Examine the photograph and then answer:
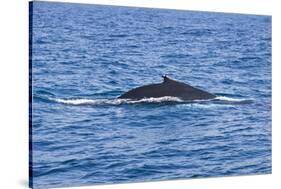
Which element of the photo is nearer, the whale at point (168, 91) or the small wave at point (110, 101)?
the small wave at point (110, 101)

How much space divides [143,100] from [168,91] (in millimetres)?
362

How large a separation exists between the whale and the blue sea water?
0.07 metres

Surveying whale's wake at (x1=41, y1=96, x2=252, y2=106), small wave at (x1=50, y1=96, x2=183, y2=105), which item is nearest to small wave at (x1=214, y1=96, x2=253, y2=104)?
whale's wake at (x1=41, y1=96, x2=252, y2=106)

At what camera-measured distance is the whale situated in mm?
9086

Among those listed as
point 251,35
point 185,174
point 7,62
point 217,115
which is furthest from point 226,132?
point 7,62

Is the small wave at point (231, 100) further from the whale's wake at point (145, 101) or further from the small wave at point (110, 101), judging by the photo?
the small wave at point (110, 101)

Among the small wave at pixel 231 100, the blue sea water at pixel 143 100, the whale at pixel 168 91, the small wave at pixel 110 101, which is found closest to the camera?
the blue sea water at pixel 143 100

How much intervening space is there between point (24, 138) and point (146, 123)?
1627 millimetres

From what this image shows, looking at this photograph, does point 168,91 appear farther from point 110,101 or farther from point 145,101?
point 110,101

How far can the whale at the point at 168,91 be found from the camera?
358 inches

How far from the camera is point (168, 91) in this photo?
30.4ft

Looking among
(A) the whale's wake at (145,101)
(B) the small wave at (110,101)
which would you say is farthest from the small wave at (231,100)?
(B) the small wave at (110,101)

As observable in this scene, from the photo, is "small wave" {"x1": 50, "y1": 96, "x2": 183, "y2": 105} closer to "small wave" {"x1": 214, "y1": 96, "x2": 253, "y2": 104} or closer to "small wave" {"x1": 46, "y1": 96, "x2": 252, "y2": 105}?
"small wave" {"x1": 46, "y1": 96, "x2": 252, "y2": 105}

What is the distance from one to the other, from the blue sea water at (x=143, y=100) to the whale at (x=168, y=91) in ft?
0.23
